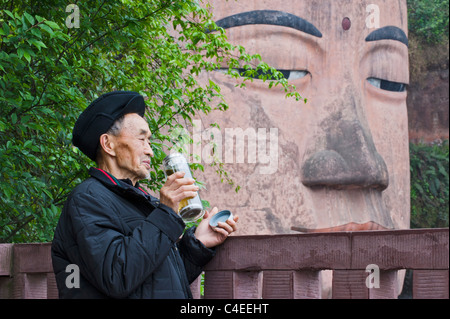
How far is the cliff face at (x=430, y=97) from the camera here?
12.2m

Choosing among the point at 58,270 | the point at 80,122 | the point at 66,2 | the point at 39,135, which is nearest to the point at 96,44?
the point at 66,2

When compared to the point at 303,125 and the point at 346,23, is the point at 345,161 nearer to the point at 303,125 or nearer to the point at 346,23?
→ the point at 303,125

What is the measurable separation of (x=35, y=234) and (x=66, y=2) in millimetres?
1545

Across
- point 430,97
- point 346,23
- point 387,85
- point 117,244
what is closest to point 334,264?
point 117,244

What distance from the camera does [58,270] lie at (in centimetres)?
172

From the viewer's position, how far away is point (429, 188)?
11500 millimetres

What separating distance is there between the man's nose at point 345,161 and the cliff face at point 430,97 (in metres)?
6.08

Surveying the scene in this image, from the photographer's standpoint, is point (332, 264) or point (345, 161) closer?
point (332, 264)

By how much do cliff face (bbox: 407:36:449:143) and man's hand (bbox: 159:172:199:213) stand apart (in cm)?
1109

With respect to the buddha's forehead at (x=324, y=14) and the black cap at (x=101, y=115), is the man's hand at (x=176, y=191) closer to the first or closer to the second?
the black cap at (x=101, y=115)

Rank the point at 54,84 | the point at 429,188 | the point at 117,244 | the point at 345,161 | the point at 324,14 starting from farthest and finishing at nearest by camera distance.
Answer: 1. the point at 429,188
2. the point at 324,14
3. the point at 345,161
4. the point at 54,84
5. the point at 117,244

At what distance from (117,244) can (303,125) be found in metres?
5.22

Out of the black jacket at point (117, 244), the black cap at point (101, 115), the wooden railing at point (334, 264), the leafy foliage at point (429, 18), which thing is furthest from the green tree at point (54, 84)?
the leafy foliage at point (429, 18)

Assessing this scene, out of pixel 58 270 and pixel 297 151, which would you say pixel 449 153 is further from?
pixel 58 270
